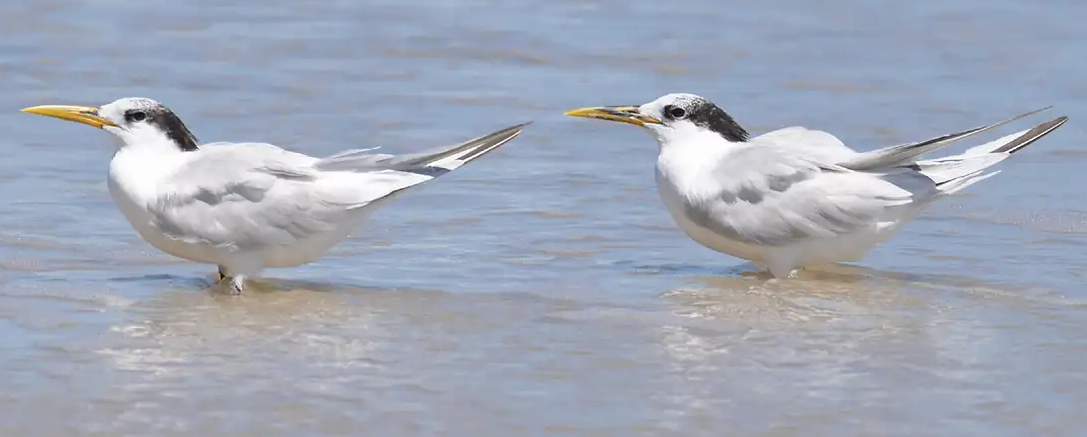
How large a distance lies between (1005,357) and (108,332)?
2642 millimetres

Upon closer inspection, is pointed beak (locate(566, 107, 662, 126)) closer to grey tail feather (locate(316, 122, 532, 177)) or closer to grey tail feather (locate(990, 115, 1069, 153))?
grey tail feather (locate(316, 122, 532, 177))

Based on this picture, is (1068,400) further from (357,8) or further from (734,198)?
(357,8)

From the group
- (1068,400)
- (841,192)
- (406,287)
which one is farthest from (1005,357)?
(406,287)

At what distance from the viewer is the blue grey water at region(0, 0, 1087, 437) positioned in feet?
16.3

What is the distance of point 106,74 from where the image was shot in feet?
34.0

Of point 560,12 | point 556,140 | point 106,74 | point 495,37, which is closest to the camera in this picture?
point 556,140

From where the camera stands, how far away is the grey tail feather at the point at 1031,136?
22.4ft

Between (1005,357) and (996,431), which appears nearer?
(996,431)

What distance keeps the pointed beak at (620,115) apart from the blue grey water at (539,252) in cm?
48

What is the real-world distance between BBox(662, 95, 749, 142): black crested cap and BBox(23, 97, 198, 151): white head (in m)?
1.77

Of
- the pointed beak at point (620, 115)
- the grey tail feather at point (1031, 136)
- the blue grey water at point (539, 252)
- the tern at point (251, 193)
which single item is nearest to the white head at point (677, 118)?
the pointed beak at point (620, 115)

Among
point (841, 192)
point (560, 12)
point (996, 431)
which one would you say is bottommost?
point (996, 431)

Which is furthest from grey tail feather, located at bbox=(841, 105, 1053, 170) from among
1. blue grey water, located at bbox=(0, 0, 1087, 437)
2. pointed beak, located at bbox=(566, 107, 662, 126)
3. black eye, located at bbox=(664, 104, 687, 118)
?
pointed beak, located at bbox=(566, 107, 662, 126)

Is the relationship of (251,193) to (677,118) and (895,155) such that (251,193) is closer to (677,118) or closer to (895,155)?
Result: (677,118)
